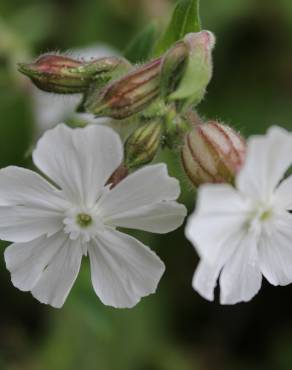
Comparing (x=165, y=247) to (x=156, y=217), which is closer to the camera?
(x=156, y=217)

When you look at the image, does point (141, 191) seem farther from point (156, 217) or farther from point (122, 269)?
point (122, 269)

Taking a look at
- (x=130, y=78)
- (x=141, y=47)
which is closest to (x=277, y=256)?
(x=130, y=78)

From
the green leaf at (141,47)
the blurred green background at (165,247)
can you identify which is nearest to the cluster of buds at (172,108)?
the green leaf at (141,47)

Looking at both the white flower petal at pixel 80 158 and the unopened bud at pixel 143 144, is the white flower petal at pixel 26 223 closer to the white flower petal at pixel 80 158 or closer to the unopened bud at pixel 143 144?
the white flower petal at pixel 80 158

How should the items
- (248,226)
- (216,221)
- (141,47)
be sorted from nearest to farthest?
(216,221) → (248,226) → (141,47)

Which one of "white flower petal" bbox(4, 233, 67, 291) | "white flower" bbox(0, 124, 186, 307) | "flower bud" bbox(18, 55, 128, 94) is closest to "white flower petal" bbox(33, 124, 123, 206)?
"white flower" bbox(0, 124, 186, 307)

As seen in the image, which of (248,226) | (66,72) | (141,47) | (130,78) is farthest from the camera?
(141,47)

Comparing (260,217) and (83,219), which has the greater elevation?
(260,217)

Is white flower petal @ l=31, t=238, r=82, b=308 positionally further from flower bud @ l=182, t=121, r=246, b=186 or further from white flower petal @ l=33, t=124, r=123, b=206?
flower bud @ l=182, t=121, r=246, b=186
